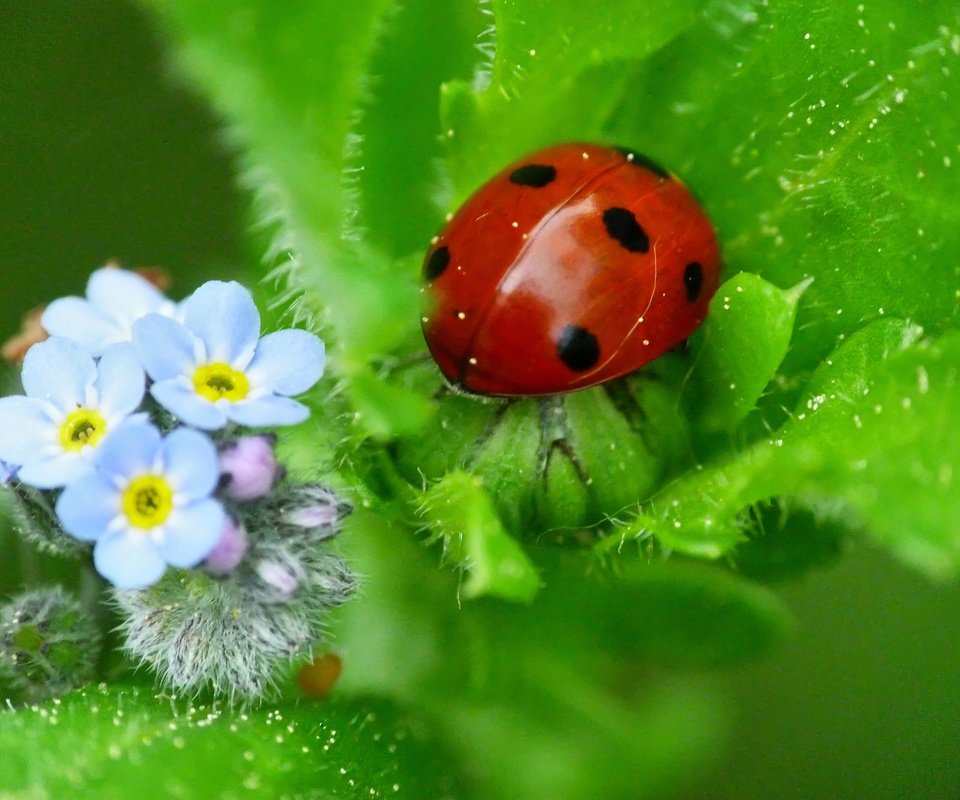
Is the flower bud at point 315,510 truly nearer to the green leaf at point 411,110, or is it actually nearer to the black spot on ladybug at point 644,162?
the black spot on ladybug at point 644,162

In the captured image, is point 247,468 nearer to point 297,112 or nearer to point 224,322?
point 224,322

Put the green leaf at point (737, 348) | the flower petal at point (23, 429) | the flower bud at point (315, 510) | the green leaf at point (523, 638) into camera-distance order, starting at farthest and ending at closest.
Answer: the green leaf at point (523, 638)
the green leaf at point (737, 348)
the flower bud at point (315, 510)
the flower petal at point (23, 429)

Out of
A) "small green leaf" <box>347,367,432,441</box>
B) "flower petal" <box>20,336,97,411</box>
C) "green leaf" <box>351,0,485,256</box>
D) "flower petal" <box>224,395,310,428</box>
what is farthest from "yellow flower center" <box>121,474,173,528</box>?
"green leaf" <box>351,0,485,256</box>

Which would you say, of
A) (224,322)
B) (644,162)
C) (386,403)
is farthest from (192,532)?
(644,162)

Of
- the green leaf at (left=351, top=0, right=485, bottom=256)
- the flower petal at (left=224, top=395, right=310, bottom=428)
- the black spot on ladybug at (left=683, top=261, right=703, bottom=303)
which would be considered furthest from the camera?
the green leaf at (left=351, top=0, right=485, bottom=256)

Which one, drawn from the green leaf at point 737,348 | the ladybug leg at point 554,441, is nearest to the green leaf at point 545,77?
the green leaf at point 737,348

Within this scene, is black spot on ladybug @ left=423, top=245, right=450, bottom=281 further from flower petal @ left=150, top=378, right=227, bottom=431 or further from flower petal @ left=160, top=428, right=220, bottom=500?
flower petal @ left=160, top=428, right=220, bottom=500
